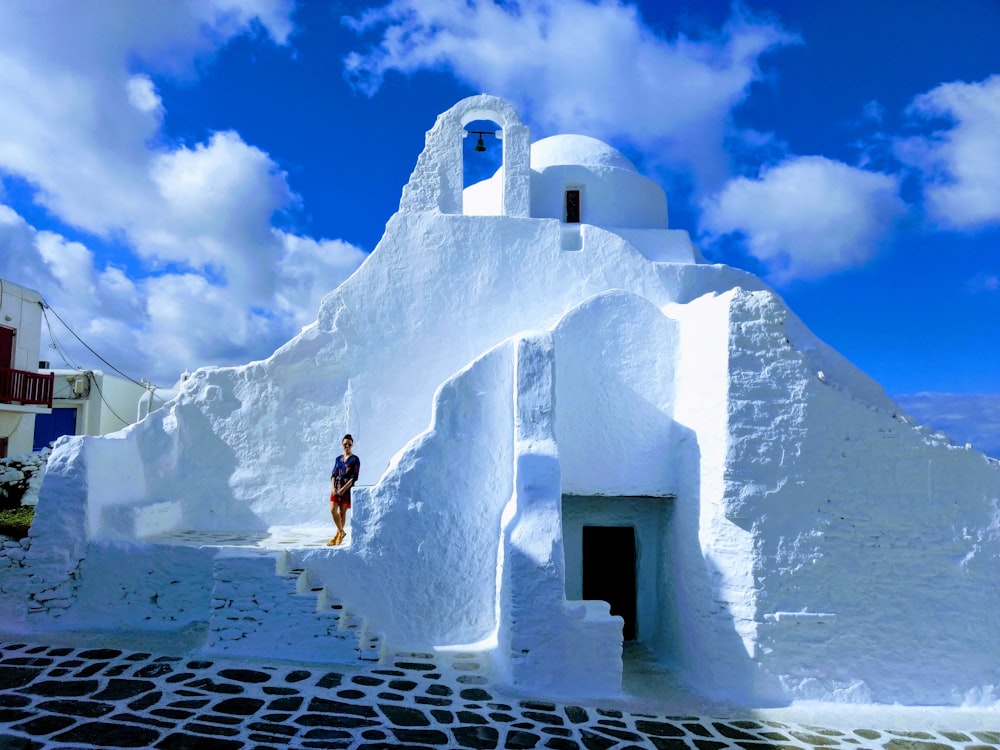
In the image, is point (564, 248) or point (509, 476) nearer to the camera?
point (509, 476)

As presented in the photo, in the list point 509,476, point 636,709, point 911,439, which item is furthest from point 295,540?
point 911,439

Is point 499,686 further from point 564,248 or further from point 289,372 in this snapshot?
point 564,248

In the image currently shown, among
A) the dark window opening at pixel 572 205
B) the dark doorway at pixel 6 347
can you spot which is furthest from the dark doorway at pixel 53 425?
the dark window opening at pixel 572 205

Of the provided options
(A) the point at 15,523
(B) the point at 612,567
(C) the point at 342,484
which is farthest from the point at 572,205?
(A) the point at 15,523

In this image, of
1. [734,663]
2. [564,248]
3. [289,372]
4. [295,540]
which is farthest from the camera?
[564,248]

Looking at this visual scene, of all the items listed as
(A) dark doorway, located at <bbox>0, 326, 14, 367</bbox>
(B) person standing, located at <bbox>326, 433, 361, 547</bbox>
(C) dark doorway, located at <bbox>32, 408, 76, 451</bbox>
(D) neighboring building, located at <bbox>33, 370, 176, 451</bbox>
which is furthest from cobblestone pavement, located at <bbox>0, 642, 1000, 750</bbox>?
(D) neighboring building, located at <bbox>33, 370, 176, 451</bbox>

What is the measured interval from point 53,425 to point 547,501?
621 inches

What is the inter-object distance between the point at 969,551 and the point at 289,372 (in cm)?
892

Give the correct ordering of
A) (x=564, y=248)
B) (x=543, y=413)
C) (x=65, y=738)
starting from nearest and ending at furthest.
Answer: (x=65, y=738)
(x=543, y=413)
(x=564, y=248)

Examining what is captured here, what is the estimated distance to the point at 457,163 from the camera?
11039mm

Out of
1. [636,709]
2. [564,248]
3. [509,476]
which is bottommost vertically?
[636,709]

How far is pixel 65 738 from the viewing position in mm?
5508

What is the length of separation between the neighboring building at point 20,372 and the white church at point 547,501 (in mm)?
7597

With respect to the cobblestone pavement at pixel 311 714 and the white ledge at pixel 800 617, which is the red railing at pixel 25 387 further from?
the white ledge at pixel 800 617
